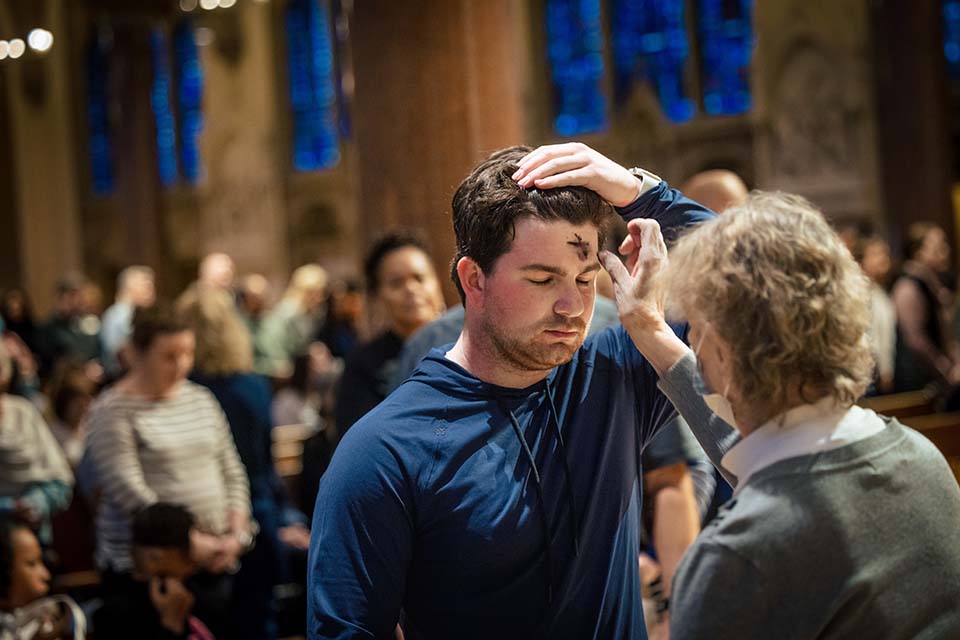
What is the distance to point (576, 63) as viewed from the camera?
20609 millimetres

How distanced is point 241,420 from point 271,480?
1.03ft

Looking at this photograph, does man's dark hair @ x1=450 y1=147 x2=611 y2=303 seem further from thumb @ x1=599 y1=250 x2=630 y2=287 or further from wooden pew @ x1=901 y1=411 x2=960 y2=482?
wooden pew @ x1=901 y1=411 x2=960 y2=482

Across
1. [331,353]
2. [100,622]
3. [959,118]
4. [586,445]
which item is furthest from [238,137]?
[586,445]

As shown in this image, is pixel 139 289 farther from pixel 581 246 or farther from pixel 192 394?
pixel 581 246

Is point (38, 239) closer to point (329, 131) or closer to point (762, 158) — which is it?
point (329, 131)

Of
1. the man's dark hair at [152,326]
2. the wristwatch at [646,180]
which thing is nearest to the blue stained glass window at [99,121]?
the man's dark hair at [152,326]

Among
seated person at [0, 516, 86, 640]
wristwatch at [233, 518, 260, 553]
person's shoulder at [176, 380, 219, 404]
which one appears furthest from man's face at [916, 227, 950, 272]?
seated person at [0, 516, 86, 640]

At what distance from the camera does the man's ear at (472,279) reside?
2207 millimetres

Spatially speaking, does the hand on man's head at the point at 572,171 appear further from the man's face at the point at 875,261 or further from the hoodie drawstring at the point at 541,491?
the man's face at the point at 875,261

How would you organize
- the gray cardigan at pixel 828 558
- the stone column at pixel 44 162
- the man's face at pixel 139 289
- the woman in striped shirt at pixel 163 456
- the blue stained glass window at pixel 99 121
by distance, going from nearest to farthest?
the gray cardigan at pixel 828 558 → the woman in striped shirt at pixel 163 456 → the man's face at pixel 139 289 → the stone column at pixel 44 162 → the blue stained glass window at pixel 99 121

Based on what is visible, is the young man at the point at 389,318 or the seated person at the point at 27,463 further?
the seated person at the point at 27,463

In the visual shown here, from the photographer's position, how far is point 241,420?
552cm

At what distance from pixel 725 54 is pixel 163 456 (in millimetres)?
16249

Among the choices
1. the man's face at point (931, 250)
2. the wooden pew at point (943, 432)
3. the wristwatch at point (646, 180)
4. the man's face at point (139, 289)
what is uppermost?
the wristwatch at point (646, 180)
